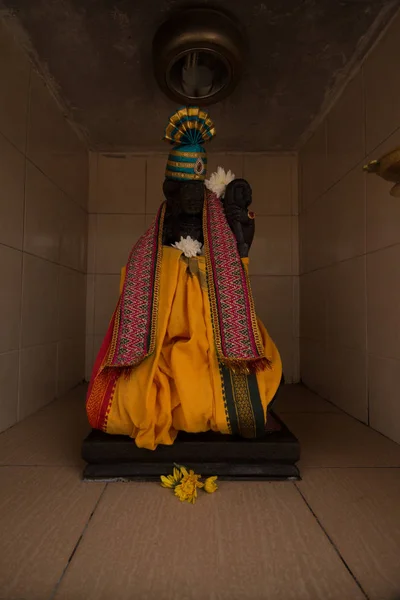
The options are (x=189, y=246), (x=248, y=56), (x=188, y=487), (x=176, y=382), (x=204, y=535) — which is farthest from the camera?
(x=248, y=56)

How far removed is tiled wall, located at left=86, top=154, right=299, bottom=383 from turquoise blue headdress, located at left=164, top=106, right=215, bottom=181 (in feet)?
3.53

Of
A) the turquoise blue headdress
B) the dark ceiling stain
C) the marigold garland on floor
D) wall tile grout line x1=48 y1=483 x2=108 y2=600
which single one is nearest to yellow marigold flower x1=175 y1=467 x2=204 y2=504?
the marigold garland on floor

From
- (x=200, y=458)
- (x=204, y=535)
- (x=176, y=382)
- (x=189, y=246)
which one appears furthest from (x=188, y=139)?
(x=204, y=535)

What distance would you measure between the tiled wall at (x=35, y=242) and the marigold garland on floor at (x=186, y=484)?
0.72 m

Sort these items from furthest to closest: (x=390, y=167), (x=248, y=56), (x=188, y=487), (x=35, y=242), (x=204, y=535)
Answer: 1. (x=35, y=242)
2. (x=248, y=56)
3. (x=188, y=487)
4. (x=204, y=535)
5. (x=390, y=167)

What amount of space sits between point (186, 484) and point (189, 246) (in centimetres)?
64

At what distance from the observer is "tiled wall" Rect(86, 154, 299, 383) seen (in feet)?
7.48

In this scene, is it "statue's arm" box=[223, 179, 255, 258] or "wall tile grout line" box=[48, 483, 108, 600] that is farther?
"statue's arm" box=[223, 179, 255, 258]

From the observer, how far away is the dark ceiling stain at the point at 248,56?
1255 mm

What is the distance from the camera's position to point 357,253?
5.07 feet

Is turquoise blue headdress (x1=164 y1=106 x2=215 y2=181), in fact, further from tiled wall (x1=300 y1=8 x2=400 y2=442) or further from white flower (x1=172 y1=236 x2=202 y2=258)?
tiled wall (x1=300 y1=8 x2=400 y2=442)

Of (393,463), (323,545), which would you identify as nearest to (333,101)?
(393,463)

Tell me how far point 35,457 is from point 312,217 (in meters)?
1.64

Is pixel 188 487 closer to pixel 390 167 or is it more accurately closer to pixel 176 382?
pixel 176 382
